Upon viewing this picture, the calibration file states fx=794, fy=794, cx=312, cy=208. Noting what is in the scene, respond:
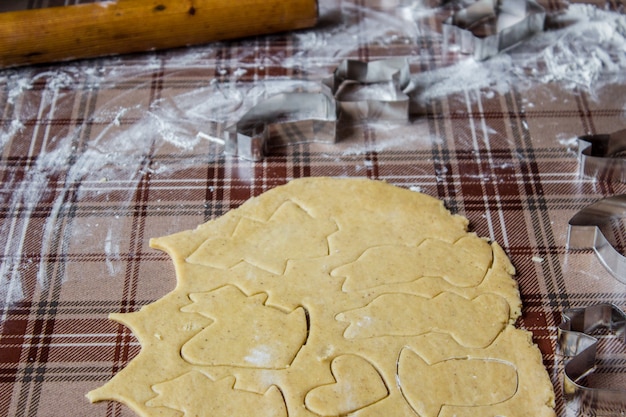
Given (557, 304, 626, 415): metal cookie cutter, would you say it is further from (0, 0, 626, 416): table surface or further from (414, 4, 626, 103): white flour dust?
(414, 4, 626, 103): white flour dust

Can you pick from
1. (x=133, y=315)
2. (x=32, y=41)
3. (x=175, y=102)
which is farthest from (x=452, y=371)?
(x=32, y=41)

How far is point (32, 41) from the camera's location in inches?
80.0

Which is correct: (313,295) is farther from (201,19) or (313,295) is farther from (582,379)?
(201,19)

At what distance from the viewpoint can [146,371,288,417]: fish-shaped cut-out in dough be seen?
138 cm

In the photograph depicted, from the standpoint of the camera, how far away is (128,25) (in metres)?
2.05

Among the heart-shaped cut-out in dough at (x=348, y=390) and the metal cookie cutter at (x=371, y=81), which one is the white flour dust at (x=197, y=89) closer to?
the metal cookie cutter at (x=371, y=81)

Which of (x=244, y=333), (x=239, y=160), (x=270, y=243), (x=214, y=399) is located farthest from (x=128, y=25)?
(x=214, y=399)

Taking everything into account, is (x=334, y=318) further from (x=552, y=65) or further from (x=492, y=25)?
(x=492, y=25)

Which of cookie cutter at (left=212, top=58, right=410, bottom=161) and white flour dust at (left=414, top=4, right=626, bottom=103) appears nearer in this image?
cookie cutter at (left=212, top=58, right=410, bottom=161)

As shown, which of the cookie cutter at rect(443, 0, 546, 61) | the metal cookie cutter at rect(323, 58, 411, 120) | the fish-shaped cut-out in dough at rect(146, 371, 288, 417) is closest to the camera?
the fish-shaped cut-out in dough at rect(146, 371, 288, 417)

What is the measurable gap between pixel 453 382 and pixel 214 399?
1.41 feet

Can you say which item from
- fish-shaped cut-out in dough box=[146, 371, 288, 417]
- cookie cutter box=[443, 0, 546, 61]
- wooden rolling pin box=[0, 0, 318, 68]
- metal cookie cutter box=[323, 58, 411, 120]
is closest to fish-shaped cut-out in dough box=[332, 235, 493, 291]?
fish-shaped cut-out in dough box=[146, 371, 288, 417]

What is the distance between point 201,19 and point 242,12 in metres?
0.11

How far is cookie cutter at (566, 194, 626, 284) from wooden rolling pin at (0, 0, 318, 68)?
2.98ft
